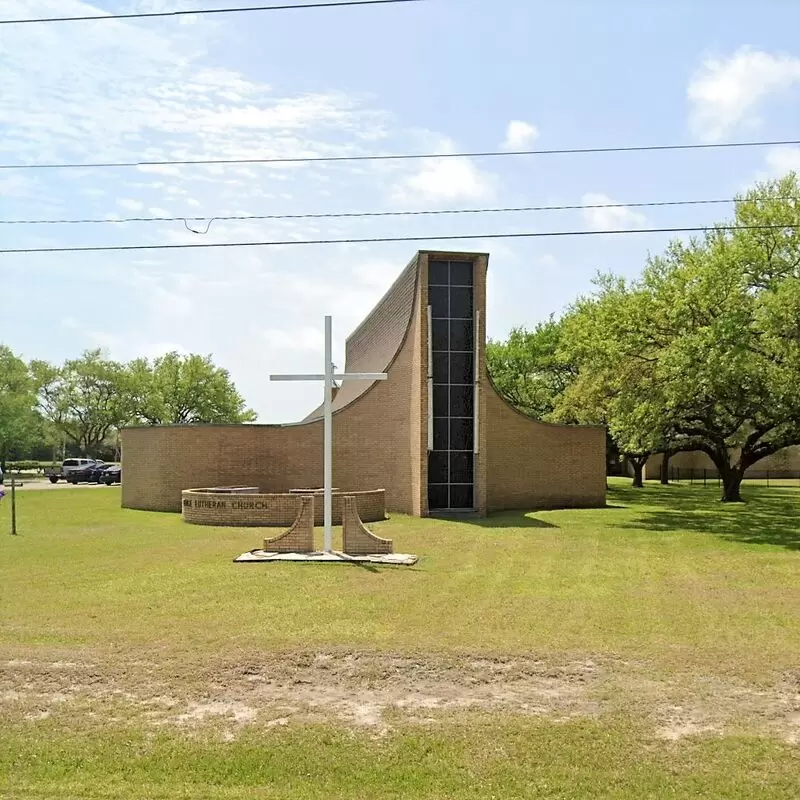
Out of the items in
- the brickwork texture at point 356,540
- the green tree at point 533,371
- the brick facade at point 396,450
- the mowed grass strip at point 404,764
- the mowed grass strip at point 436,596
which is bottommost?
the mowed grass strip at point 436,596

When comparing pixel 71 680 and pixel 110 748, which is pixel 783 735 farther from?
pixel 71 680

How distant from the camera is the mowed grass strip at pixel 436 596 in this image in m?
9.29

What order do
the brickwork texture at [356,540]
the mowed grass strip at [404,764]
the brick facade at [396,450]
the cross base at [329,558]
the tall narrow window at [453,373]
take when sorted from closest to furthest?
1. the mowed grass strip at [404,764]
2. the cross base at [329,558]
3. the brickwork texture at [356,540]
4. the brick facade at [396,450]
5. the tall narrow window at [453,373]

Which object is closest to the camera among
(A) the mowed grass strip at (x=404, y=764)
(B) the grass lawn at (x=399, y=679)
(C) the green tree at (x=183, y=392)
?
(A) the mowed grass strip at (x=404, y=764)

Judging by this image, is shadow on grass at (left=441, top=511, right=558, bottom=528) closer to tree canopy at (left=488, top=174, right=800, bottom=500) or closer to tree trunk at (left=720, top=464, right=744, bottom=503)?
tree canopy at (left=488, top=174, right=800, bottom=500)

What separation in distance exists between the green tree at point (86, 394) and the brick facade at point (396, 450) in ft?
152

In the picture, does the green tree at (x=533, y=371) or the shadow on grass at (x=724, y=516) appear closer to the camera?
the shadow on grass at (x=724, y=516)

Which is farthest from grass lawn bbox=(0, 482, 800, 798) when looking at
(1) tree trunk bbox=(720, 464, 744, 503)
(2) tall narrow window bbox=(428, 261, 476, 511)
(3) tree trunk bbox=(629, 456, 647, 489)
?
(3) tree trunk bbox=(629, 456, 647, 489)

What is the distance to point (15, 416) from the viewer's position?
6234 cm

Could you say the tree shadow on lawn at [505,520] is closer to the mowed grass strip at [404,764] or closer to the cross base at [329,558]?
the cross base at [329,558]

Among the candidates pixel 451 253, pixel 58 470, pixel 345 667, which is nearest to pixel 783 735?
pixel 345 667

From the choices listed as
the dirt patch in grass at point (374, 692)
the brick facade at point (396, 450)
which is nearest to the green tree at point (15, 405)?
the brick facade at point (396, 450)

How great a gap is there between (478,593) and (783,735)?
6.24 meters

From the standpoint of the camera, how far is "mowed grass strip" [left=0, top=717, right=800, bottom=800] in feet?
18.0
